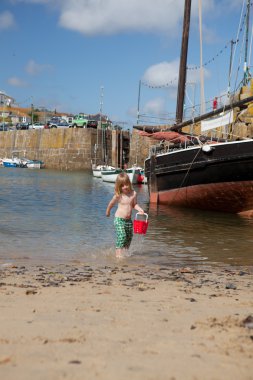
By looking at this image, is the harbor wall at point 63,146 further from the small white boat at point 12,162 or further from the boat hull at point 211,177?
the boat hull at point 211,177

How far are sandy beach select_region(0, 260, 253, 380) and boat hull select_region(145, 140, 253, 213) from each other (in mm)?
10684

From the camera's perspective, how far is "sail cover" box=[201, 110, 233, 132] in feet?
62.2

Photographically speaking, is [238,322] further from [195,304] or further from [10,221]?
[10,221]

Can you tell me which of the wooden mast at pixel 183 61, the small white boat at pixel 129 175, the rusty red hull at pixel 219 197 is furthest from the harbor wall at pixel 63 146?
the rusty red hull at pixel 219 197

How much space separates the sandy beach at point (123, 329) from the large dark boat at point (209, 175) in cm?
1068

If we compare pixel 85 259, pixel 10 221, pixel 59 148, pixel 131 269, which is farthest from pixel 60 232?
pixel 59 148

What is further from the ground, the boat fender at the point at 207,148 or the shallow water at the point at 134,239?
the boat fender at the point at 207,148

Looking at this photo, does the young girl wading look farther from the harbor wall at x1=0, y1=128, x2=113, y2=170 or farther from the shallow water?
the harbor wall at x1=0, y1=128, x2=113, y2=170

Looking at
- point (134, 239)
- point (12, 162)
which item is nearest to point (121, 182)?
point (134, 239)

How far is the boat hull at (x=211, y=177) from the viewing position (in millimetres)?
16469

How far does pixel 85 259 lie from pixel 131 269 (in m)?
1.33

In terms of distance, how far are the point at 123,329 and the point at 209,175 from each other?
14.2 meters

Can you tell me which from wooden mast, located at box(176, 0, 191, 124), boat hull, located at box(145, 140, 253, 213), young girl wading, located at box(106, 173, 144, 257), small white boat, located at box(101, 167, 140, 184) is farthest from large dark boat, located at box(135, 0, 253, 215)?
small white boat, located at box(101, 167, 140, 184)

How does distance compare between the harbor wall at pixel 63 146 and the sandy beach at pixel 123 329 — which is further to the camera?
the harbor wall at pixel 63 146
